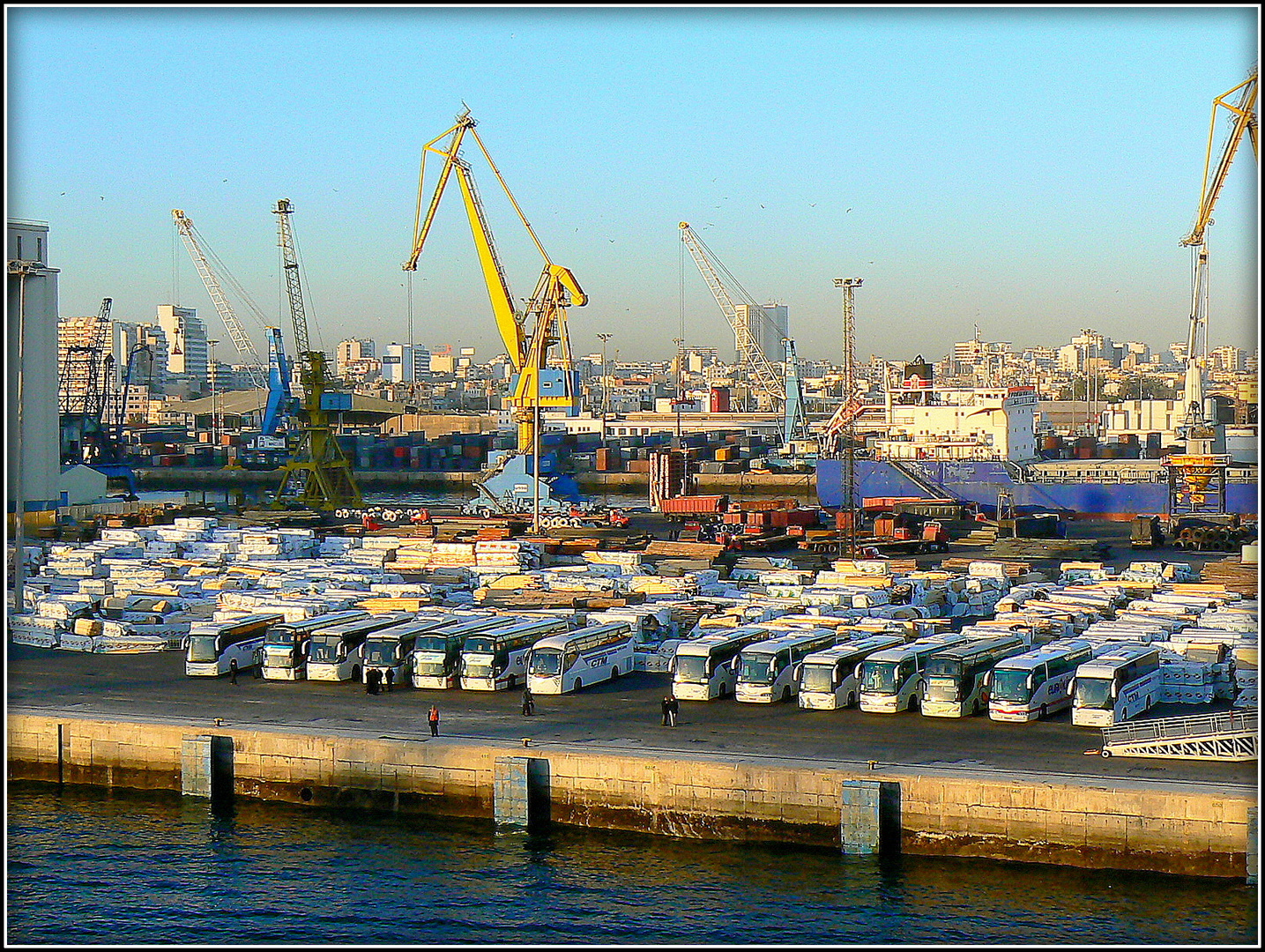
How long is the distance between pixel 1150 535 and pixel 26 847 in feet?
62.4

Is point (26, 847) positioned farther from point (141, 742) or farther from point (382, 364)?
point (382, 364)

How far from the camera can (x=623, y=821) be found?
31.7 ft

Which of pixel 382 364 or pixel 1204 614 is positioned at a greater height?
pixel 382 364

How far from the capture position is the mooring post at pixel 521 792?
9.79 metres

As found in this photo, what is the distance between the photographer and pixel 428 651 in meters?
12.7

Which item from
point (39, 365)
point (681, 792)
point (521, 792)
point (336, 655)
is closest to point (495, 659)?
point (336, 655)

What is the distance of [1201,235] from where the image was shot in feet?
94.6

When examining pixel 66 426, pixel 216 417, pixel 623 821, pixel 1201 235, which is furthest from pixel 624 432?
pixel 623 821

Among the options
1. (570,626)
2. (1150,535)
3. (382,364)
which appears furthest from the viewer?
(382,364)

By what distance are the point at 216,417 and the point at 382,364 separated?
9059 centimetres

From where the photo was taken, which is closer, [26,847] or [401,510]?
[26,847]

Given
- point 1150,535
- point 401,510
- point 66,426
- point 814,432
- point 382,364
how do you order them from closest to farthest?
point 1150,535, point 401,510, point 66,426, point 814,432, point 382,364

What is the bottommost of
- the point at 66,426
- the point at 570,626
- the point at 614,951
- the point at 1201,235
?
the point at 614,951

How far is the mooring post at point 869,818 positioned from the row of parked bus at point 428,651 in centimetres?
372
